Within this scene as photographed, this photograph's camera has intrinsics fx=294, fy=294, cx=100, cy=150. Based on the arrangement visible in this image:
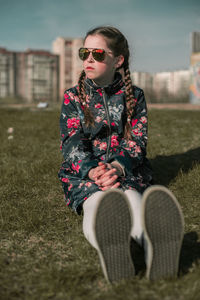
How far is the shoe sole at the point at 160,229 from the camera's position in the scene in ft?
5.59

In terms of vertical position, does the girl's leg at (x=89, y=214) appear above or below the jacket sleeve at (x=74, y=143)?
below

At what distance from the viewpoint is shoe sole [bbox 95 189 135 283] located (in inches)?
67.4

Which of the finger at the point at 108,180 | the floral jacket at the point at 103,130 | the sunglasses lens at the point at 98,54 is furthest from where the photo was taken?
the floral jacket at the point at 103,130

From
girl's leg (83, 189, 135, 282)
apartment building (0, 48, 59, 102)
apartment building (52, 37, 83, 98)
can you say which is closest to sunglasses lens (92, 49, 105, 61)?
girl's leg (83, 189, 135, 282)

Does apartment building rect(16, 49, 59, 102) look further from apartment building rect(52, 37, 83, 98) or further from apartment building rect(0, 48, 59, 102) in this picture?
apartment building rect(52, 37, 83, 98)

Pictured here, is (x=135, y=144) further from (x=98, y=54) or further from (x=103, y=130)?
(x=98, y=54)

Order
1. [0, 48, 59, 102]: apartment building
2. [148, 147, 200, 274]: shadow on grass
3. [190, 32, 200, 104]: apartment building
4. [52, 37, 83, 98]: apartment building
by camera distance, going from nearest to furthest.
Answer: [148, 147, 200, 274]: shadow on grass → [190, 32, 200, 104]: apartment building → [0, 48, 59, 102]: apartment building → [52, 37, 83, 98]: apartment building

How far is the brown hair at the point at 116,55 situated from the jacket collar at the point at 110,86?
52mm

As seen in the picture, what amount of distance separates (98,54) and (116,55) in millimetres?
255

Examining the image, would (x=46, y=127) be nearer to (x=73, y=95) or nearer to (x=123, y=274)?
(x=73, y=95)

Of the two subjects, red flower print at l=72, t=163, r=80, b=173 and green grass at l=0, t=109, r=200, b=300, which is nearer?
green grass at l=0, t=109, r=200, b=300

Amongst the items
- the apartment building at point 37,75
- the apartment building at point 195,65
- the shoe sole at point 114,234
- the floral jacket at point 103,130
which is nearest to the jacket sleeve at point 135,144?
the floral jacket at point 103,130

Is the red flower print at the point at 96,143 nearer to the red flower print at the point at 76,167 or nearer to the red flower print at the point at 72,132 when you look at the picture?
the red flower print at the point at 72,132

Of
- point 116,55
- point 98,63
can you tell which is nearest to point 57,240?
point 98,63
